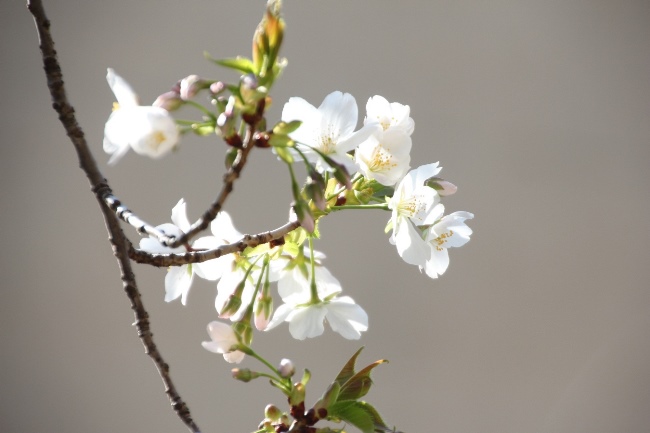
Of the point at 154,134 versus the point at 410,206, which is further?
the point at 410,206

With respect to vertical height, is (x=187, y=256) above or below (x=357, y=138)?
below

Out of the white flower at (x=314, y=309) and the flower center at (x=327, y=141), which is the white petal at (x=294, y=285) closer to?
the white flower at (x=314, y=309)


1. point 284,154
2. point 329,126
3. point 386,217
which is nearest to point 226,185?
point 284,154

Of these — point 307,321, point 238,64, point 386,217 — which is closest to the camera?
point 238,64

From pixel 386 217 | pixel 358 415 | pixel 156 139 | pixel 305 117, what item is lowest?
pixel 358 415

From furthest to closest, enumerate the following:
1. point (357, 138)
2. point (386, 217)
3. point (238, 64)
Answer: point (386, 217)
point (357, 138)
point (238, 64)

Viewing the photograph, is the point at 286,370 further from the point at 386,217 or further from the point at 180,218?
the point at 386,217
